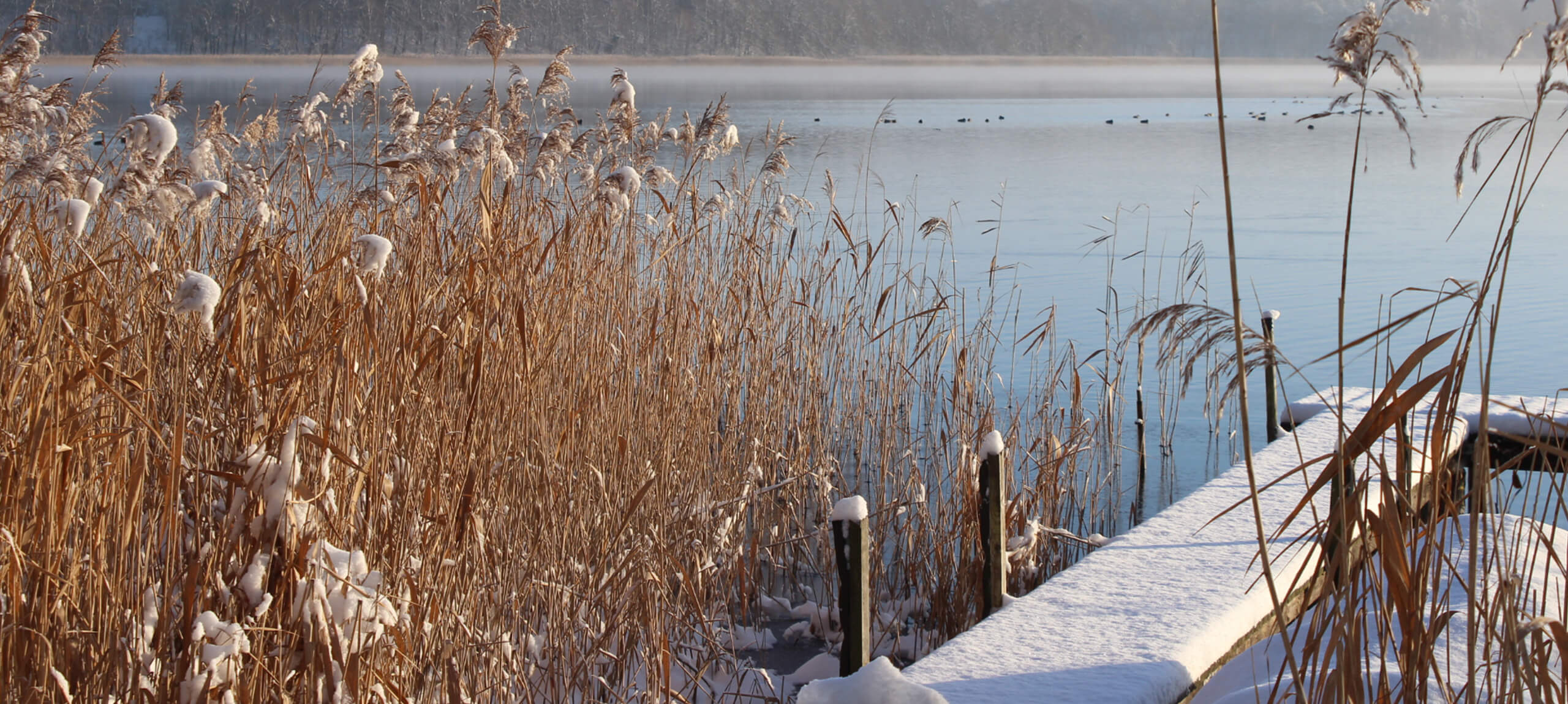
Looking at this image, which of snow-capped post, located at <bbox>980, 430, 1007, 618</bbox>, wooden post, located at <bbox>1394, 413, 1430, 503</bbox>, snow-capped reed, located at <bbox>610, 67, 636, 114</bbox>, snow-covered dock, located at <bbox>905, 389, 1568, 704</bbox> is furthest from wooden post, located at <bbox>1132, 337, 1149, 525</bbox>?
A: wooden post, located at <bbox>1394, 413, 1430, 503</bbox>

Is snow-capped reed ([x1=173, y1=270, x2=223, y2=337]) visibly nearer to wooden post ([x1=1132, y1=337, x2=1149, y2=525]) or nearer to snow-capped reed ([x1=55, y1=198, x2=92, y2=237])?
snow-capped reed ([x1=55, y1=198, x2=92, y2=237])

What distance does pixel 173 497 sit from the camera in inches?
53.9

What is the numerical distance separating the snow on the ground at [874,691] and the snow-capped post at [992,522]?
0.75m

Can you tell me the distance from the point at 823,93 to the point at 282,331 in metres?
47.3

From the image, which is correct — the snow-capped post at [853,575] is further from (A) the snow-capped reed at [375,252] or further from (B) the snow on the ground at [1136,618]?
(A) the snow-capped reed at [375,252]

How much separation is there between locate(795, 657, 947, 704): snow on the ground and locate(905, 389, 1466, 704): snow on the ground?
5.9 inches

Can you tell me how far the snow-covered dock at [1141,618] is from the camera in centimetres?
201

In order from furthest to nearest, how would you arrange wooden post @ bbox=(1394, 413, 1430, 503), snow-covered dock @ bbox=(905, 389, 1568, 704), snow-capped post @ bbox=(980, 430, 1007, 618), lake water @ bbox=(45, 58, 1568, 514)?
lake water @ bbox=(45, 58, 1568, 514) → snow-capped post @ bbox=(980, 430, 1007, 618) → snow-covered dock @ bbox=(905, 389, 1568, 704) → wooden post @ bbox=(1394, 413, 1430, 503)

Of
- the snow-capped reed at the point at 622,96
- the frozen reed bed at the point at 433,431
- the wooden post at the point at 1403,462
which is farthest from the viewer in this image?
the snow-capped reed at the point at 622,96

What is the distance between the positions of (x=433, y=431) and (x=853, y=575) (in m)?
0.84

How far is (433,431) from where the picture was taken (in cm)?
220

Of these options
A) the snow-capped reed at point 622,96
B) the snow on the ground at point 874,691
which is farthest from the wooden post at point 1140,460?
the snow on the ground at point 874,691

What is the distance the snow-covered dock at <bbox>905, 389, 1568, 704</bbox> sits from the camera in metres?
2.01

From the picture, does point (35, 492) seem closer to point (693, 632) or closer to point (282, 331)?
point (282, 331)
